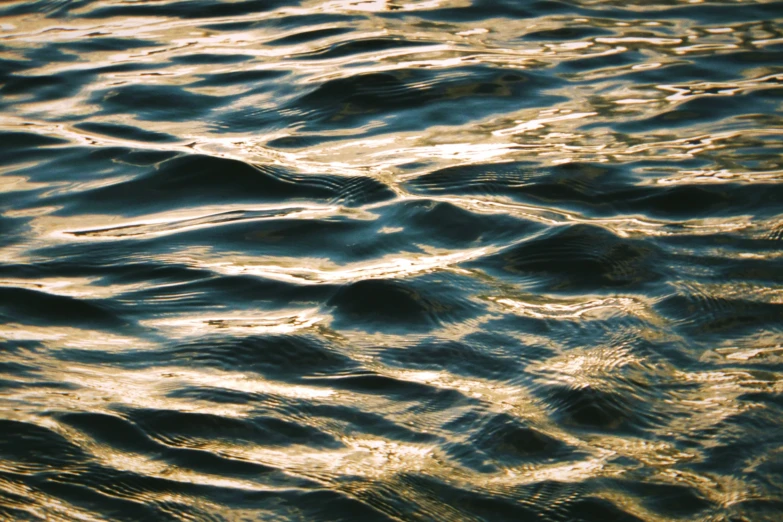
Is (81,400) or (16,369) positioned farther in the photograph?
(16,369)

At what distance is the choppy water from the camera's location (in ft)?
6.54

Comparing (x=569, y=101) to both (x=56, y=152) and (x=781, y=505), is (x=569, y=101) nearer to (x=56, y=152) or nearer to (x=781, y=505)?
(x=56, y=152)

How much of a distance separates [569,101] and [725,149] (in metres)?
0.83

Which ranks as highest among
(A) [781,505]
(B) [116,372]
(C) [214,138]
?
(C) [214,138]

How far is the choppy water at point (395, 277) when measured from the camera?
78.5 inches

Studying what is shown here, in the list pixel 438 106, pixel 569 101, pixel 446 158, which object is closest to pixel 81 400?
pixel 446 158

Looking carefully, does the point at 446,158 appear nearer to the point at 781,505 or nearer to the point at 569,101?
the point at 569,101

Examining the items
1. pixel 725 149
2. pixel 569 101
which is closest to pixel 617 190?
pixel 725 149

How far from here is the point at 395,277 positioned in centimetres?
287

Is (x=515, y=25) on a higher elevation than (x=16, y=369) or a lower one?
higher

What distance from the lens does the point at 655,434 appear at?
212 cm

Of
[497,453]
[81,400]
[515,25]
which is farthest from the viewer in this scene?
[515,25]

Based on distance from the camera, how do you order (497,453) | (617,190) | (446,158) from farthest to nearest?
(446,158) < (617,190) < (497,453)

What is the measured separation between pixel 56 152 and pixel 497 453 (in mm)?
2706
